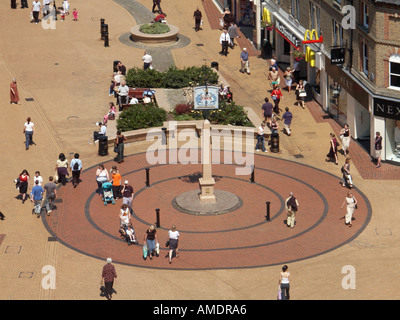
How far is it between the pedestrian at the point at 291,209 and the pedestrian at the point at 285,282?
669 cm

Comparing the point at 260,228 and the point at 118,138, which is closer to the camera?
the point at 260,228

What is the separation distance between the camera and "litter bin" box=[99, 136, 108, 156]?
4866cm

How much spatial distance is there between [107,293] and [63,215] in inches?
323

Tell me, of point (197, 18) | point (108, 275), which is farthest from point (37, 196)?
point (197, 18)

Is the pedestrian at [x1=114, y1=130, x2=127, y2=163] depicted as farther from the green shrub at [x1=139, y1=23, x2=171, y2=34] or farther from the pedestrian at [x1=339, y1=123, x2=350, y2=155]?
the green shrub at [x1=139, y1=23, x2=171, y2=34]

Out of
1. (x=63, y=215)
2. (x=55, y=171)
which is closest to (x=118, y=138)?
(x=55, y=171)

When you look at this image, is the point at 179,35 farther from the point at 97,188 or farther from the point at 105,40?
the point at 97,188

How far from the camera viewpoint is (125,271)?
1439 inches

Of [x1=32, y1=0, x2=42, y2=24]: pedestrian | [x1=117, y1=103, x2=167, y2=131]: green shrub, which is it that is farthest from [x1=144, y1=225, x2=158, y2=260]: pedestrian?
[x1=32, y1=0, x2=42, y2=24]: pedestrian

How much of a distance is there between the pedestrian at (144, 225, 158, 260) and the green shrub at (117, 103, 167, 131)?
13932 mm

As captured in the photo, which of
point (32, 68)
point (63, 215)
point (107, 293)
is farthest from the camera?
point (32, 68)

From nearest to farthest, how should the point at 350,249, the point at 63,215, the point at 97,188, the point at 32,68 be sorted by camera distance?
the point at 350,249
the point at 63,215
the point at 97,188
the point at 32,68

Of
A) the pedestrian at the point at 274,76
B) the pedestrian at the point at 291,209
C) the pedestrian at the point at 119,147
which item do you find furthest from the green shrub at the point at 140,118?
the pedestrian at the point at 291,209

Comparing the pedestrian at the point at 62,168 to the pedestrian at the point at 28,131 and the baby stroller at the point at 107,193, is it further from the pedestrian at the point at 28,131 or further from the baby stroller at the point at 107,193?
the pedestrian at the point at 28,131
